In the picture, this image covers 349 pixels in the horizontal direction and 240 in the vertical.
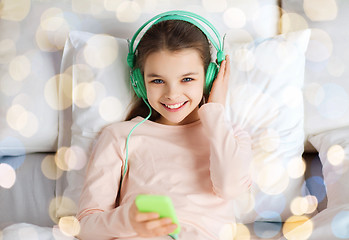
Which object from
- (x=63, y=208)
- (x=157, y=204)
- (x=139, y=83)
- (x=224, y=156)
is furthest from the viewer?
(x=63, y=208)

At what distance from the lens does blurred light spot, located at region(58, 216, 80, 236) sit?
1.10m

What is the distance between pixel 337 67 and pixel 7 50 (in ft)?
3.92

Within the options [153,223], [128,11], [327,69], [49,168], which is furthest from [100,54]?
[327,69]

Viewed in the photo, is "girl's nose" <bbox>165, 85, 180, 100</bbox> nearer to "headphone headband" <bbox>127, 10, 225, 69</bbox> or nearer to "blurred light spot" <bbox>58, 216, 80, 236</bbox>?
"headphone headband" <bbox>127, 10, 225, 69</bbox>

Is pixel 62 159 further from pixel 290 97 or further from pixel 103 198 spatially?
pixel 290 97

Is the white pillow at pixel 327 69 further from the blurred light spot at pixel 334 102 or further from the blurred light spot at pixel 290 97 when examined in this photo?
the blurred light spot at pixel 290 97

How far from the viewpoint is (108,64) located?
1312 millimetres

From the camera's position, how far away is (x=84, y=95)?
4.32 feet

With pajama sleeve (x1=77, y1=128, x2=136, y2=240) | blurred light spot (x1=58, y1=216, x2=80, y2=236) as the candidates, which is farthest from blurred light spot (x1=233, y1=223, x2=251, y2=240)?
blurred light spot (x1=58, y1=216, x2=80, y2=236)

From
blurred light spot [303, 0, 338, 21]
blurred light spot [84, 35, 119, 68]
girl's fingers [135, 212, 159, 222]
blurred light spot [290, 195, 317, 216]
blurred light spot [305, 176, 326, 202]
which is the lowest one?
blurred light spot [290, 195, 317, 216]

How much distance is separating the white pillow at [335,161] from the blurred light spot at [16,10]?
A: 1154 mm

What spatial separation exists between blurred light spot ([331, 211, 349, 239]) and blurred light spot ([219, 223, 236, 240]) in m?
0.31

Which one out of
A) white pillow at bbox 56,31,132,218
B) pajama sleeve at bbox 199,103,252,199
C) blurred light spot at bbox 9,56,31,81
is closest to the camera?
pajama sleeve at bbox 199,103,252,199

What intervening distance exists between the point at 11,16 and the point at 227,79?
85 centimetres
